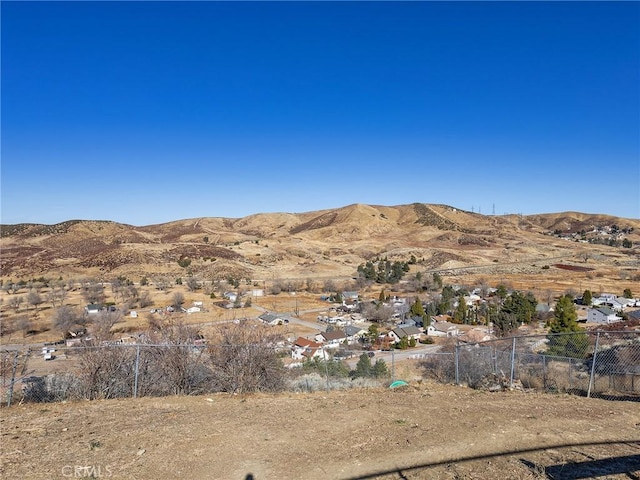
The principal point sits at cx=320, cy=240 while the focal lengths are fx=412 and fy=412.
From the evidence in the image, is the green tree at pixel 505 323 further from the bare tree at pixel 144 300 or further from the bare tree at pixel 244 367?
the bare tree at pixel 144 300

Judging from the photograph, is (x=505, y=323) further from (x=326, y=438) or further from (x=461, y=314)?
(x=326, y=438)

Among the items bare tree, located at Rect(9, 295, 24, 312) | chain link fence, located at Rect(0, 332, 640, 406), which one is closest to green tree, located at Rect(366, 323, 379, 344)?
chain link fence, located at Rect(0, 332, 640, 406)

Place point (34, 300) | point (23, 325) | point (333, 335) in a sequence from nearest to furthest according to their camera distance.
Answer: point (23, 325) → point (333, 335) → point (34, 300)

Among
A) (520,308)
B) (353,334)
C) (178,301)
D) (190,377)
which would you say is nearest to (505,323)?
(520,308)

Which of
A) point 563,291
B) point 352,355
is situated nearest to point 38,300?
point 352,355

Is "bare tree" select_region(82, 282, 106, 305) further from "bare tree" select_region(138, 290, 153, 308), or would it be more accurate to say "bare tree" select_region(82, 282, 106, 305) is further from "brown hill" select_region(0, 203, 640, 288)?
"brown hill" select_region(0, 203, 640, 288)

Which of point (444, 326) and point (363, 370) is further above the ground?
point (363, 370)

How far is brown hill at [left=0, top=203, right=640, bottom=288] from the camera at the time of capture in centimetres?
8056

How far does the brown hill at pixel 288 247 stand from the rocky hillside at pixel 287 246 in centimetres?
23

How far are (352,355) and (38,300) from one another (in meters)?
40.3

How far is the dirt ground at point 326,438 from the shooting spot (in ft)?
23.3

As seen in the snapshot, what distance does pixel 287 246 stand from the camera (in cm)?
11381
